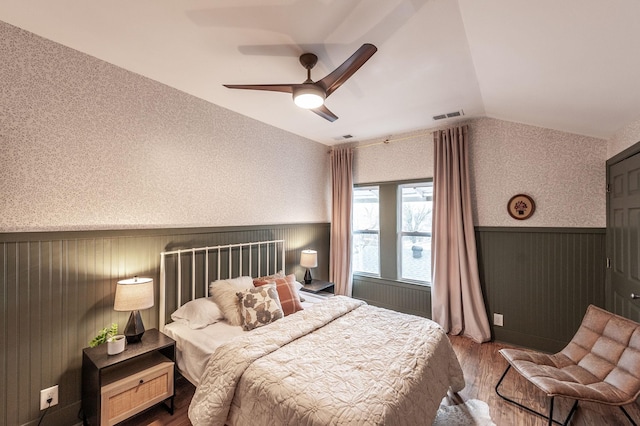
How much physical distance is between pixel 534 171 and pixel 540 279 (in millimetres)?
1231

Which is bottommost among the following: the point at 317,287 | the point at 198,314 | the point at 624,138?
the point at 317,287

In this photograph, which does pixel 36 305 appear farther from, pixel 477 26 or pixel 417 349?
pixel 477 26

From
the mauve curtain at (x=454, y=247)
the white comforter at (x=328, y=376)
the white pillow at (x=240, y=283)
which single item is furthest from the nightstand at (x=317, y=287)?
the mauve curtain at (x=454, y=247)

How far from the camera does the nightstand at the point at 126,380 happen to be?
1.77m

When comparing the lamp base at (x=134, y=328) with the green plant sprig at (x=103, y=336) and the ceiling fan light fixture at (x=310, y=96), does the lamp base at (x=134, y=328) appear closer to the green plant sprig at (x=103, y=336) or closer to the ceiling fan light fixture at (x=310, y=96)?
the green plant sprig at (x=103, y=336)

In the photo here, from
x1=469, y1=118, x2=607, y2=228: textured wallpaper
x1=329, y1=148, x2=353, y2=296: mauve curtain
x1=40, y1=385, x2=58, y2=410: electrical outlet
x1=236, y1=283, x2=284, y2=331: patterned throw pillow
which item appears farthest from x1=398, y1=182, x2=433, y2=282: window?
x1=40, y1=385, x2=58, y2=410: electrical outlet

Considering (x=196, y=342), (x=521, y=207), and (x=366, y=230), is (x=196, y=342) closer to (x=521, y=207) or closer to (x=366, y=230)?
(x=366, y=230)

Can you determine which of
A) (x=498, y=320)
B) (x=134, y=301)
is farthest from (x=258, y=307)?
(x=498, y=320)

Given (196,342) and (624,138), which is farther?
(624,138)

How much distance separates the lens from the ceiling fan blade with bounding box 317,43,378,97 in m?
1.54

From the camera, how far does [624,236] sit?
2385 millimetres

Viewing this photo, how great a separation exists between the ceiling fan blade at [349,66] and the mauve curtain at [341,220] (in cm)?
246

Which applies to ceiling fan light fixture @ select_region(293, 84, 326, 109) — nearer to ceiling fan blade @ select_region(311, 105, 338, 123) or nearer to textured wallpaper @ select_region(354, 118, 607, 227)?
ceiling fan blade @ select_region(311, 105, 338, 123)

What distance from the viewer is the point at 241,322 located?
236 centimetres
